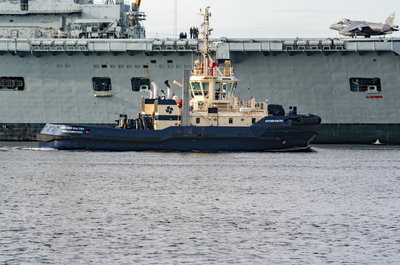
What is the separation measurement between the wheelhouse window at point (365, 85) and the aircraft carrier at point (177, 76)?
0.06 meters

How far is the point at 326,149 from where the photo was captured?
51.3m

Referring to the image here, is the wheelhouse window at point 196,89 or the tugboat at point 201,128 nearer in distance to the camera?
the tugboat at point 201,128

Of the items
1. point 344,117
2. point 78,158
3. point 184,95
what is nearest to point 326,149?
point 344,117

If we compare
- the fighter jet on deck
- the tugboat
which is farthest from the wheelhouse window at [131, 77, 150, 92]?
the fighter jet on deck

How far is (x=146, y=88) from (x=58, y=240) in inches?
1348

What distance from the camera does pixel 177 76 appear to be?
Answer: 54.3m

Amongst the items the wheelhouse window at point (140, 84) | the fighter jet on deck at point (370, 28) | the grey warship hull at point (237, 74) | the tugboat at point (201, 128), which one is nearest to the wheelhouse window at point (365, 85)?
the grey warship hull at point (237, 74)

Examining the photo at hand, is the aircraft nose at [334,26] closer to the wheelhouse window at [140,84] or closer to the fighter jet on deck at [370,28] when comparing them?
the fighter jet on deck at [370,28]

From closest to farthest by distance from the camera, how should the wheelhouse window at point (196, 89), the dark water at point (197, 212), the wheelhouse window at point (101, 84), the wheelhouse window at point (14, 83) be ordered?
the dark water at point (197, 212) → the wheelhouse window at point (196, 89) → the wheelhouse window at point (101, 84) → the wheelhouse window at point (14, 83)

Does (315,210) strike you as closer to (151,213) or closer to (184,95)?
(151,213)

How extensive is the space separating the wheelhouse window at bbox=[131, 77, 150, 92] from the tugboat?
8.17m

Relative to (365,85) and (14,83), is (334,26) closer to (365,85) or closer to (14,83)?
(365,85)

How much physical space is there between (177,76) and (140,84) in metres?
2.19

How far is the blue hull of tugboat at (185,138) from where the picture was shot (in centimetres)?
4434
